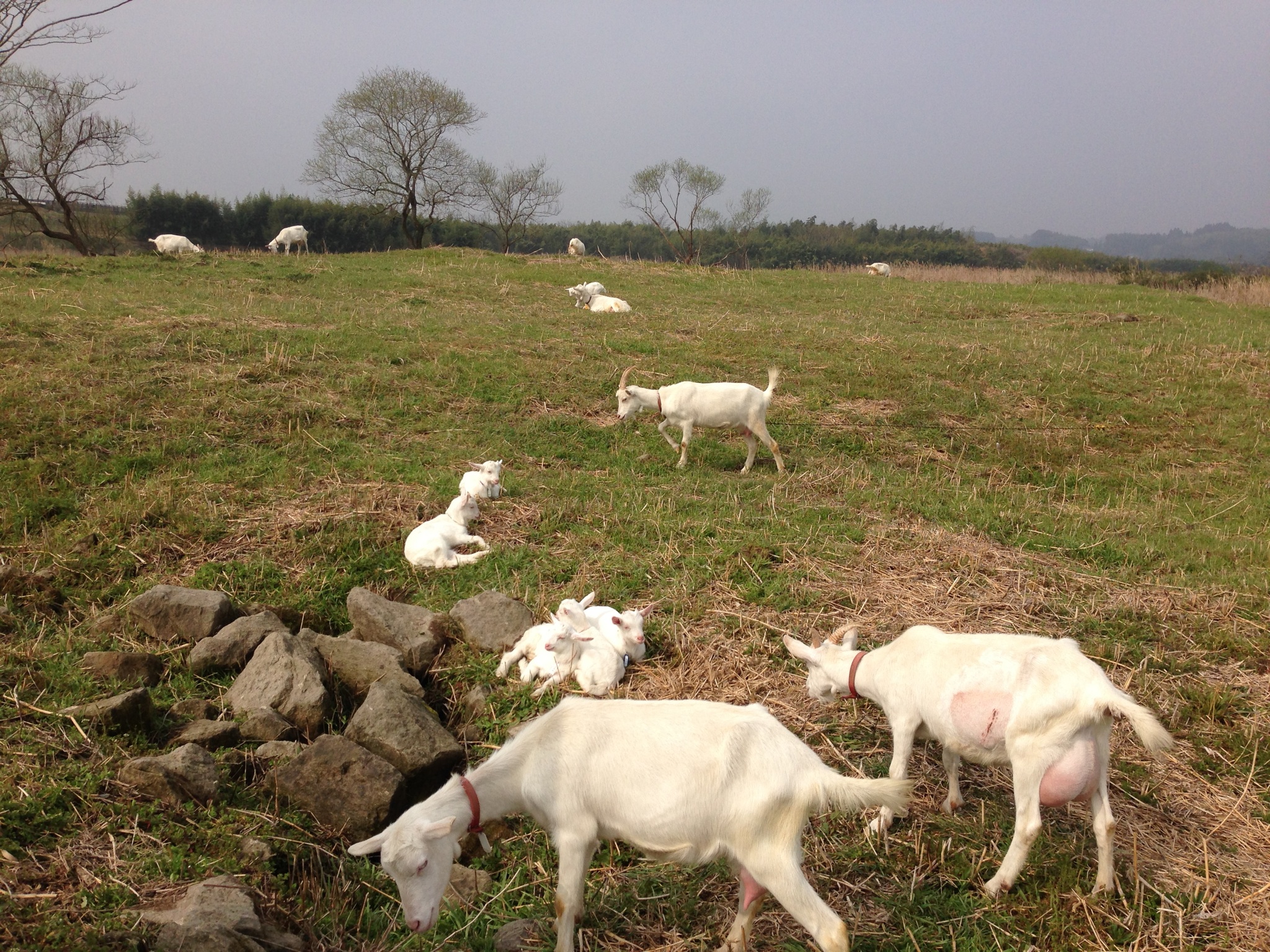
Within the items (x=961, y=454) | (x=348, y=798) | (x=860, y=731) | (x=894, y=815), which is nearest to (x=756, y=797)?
(x=894, y=815)

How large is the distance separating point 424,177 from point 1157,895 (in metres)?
37.9

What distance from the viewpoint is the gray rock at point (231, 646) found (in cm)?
550

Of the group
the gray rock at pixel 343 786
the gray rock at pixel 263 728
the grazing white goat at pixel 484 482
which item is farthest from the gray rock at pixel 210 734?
the grazing white goat at pixel 484 482

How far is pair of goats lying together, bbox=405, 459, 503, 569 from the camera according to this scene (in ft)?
22.1

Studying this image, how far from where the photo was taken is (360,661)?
5.39 m

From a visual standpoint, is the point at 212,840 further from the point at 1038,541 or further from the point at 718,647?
the point at 1038,541

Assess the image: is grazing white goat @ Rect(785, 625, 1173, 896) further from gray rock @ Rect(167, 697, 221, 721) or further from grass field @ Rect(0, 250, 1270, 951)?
gray rock @ Rect(167, 697, 221, 721)

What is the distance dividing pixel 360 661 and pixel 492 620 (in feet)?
3.01

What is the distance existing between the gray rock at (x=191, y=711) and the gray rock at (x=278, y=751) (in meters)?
0.55

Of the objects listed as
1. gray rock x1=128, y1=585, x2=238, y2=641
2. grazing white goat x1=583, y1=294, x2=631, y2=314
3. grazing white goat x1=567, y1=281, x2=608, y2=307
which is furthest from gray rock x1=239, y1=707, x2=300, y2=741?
grazing white goat x1=567, y1=281, x2=608, y2=307

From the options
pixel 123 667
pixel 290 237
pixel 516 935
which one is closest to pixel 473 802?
pixel 516 935

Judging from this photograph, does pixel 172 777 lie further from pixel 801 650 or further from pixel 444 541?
pixel 801 650

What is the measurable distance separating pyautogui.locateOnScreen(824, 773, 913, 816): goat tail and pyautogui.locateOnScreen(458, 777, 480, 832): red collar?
1466 millimetres

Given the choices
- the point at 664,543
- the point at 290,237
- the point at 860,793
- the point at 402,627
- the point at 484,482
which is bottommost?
the point at 402,627
